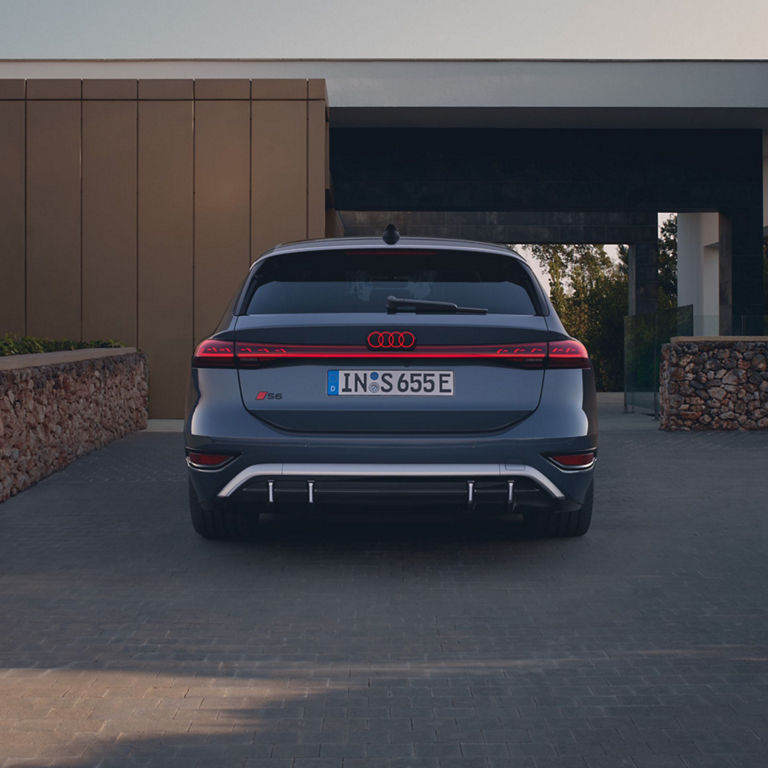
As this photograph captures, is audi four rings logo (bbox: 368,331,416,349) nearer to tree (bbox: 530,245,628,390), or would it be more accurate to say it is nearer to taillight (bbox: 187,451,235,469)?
taillight (bbox: 187,451,235,469)

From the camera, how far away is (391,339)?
18.8 feet

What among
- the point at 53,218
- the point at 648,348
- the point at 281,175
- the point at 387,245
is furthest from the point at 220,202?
the point at 387,245

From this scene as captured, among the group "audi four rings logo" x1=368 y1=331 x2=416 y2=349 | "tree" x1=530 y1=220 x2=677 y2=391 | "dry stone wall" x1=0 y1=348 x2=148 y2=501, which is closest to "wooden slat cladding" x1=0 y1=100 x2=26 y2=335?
"dry stone wall" x1=0 y1=348 x2=148 y2=501

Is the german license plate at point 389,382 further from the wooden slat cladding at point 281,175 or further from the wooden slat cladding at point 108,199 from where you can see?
the wooden slat cladding at point 108,199

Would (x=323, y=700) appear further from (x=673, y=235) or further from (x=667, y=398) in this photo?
(x=673, y=235)

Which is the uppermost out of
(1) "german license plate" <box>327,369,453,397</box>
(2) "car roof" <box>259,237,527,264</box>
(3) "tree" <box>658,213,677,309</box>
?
(3) "tree" <box>658,213,677,309</box>

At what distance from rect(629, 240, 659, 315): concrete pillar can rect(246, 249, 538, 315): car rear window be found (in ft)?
72.6

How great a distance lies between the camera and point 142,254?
16734mm

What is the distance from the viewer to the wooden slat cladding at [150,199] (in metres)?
16.7

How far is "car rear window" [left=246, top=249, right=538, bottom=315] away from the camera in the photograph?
6.01 meters

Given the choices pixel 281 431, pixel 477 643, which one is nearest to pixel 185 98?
pixel 281 431

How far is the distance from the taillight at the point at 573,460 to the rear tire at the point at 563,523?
81 cm

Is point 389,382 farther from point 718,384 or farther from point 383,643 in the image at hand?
point 718,384

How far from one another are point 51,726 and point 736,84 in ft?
58.8
